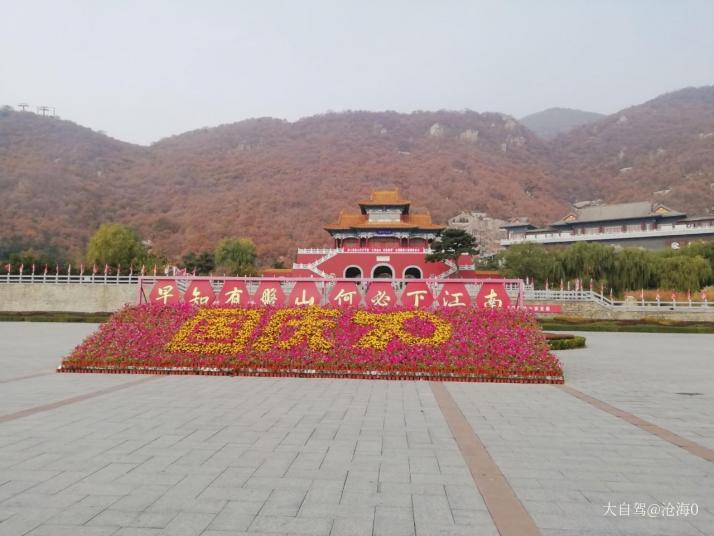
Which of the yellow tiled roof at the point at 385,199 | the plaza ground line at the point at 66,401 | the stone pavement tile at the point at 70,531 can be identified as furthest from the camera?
the yellow tiled roof at the point at 385,199

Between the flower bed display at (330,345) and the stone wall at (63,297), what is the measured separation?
19.7m

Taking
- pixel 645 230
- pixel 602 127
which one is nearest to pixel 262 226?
pixel 645 230

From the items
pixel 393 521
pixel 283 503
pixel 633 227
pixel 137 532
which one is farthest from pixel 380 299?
pixel 633 227

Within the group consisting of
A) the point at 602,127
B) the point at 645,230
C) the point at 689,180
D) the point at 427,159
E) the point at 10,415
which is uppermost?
the point at 602,127

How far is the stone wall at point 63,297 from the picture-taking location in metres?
26.7

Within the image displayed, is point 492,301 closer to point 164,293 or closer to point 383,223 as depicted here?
point 164,293

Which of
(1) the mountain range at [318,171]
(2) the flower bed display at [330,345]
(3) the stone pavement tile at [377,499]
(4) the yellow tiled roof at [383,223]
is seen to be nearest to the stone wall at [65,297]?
(4) the yellow tiled roof at [383,223]

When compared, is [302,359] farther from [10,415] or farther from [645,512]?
[645,512]

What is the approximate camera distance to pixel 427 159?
87.2 meters

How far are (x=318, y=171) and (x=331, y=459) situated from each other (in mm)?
79967

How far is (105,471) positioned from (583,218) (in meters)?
54.4

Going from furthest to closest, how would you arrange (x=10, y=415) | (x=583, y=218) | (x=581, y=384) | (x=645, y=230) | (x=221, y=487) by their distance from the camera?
(x=583, y=218) < (x=645, y=230) < (x=581, y=384) < (x=10, y=415) < (x=221, y=487)

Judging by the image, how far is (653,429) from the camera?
16.7ft

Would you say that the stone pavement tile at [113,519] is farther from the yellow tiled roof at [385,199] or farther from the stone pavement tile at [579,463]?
the yellow tiled roof at [385,199]
